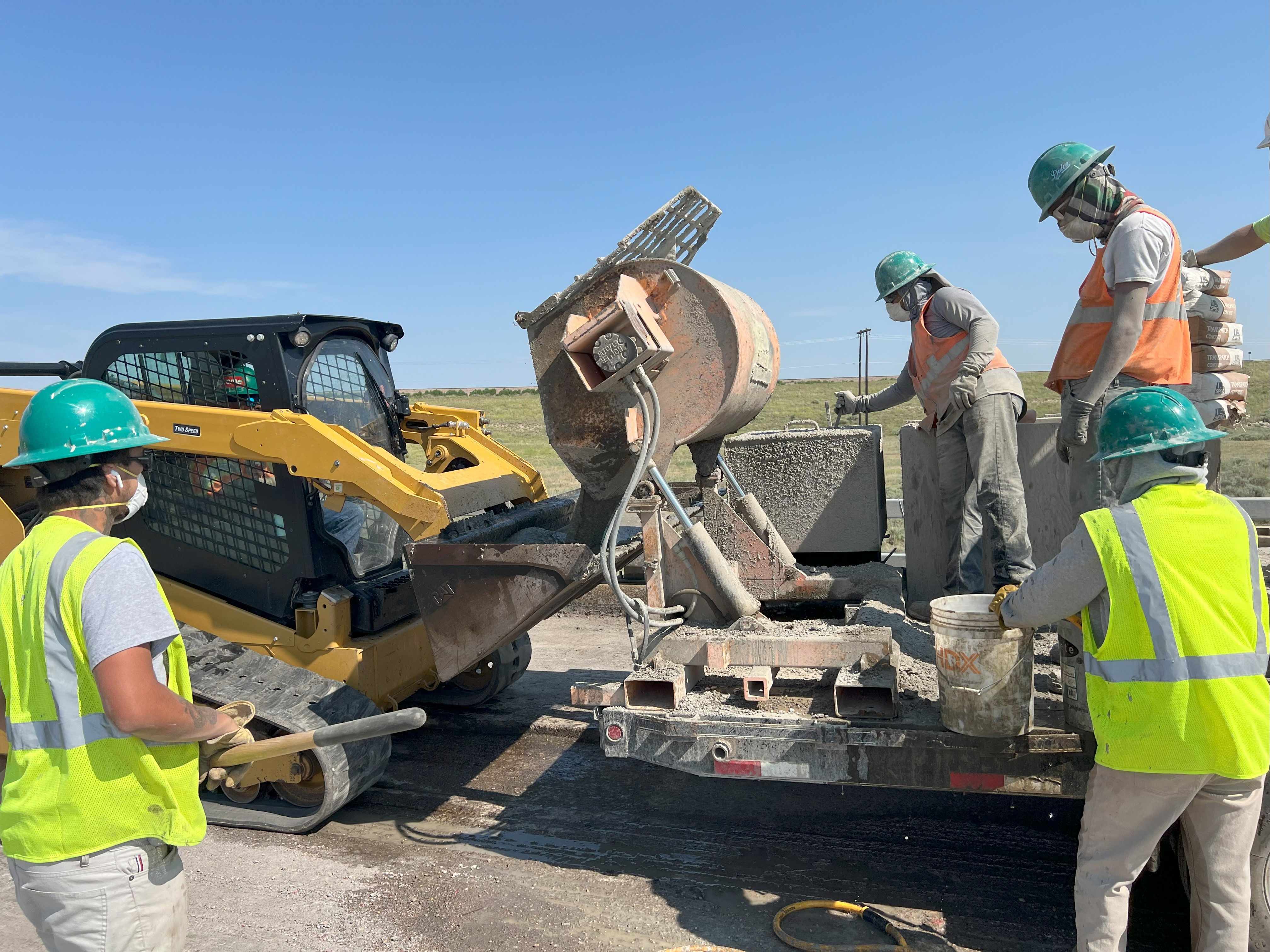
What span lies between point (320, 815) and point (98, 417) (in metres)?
2.77

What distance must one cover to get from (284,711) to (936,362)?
372 centimetres

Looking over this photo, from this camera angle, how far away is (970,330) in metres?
4.50

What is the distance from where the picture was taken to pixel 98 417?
2293mm

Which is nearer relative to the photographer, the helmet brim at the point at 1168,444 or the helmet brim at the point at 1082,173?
the helmet brim at the point at 1168,444

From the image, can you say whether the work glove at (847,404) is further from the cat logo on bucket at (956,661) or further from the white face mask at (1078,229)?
the cat logo on bucket at (956,661)

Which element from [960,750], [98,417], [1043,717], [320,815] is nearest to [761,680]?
[960,750]

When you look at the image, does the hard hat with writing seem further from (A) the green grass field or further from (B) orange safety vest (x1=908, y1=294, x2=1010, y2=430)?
(B) orange safety vest (x1=908, y1=294, x2=1010, y2=430)

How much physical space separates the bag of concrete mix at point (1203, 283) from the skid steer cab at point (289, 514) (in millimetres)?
3797

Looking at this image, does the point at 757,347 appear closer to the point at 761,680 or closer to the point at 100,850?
the point at 761,680

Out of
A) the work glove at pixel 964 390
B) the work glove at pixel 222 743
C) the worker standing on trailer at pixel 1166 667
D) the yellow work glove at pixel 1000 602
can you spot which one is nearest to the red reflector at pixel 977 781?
the worker standing on trailer at pixel 1166 667

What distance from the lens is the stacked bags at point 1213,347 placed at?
514 centimetres

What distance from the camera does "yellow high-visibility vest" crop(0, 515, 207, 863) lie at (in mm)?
2150

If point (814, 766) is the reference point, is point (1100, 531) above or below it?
above

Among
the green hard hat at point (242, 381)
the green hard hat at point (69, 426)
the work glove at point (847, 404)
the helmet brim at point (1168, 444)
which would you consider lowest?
the helmet brim at point (1168, 444)
